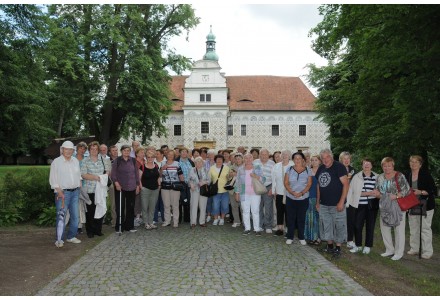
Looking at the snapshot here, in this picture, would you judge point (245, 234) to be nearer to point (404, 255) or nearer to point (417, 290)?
point (404, 255)

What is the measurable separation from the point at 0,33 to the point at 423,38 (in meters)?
12.6

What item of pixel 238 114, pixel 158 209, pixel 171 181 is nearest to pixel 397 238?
pixel 171 181

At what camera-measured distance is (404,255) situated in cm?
720

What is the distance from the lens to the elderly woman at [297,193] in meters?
7.75

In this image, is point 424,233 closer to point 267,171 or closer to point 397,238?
point 397,238

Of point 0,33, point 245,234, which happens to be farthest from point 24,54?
point 245,234

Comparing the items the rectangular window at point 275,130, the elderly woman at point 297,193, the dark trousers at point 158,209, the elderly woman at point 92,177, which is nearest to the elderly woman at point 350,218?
the elderly woman at point 297,193

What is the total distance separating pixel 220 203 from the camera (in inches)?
406

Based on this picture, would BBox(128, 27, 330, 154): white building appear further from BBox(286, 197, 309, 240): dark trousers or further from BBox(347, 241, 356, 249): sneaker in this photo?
BBox(347, 241, 356, 249): sneaker

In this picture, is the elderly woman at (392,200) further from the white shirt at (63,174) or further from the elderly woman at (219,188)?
the white shirt at (63,174)

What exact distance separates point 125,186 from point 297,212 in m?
3.61

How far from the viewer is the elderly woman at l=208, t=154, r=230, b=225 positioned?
393 inches

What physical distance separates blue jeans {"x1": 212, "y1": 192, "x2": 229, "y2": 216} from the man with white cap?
344cm

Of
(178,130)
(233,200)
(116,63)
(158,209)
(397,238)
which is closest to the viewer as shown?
(397,238)
